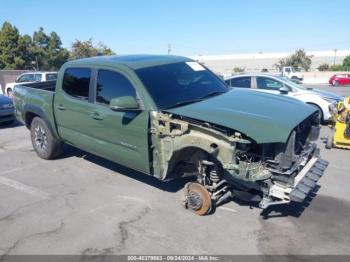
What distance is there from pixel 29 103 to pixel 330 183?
5729 millimetres

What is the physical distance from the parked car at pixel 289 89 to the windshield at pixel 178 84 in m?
4.94

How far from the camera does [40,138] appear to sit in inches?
269

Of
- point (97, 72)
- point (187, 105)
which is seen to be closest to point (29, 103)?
point (97, 72)

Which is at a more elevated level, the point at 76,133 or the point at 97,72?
the point at 97,72

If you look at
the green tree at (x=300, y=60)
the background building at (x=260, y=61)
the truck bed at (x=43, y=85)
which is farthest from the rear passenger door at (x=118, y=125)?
the background building at (x=260, y=61)

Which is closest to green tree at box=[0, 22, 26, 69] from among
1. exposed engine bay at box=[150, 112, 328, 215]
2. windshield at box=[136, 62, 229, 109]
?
windshield at box=[136, 62, 229, 109]

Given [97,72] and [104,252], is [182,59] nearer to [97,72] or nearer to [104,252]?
[97,72]

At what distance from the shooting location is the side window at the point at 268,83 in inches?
423

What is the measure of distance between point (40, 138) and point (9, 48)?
138ft

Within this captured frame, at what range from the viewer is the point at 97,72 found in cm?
516

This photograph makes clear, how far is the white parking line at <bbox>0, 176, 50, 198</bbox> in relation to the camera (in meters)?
5.20

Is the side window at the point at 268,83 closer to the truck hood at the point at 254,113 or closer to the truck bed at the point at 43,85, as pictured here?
the truck hood at the point at 254,113

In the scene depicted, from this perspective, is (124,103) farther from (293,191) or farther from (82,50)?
(82,50)

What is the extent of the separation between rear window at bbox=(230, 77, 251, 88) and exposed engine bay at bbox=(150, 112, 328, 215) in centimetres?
632
